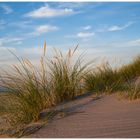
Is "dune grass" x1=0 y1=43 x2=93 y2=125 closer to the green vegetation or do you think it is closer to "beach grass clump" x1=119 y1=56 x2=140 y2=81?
the green vegetation

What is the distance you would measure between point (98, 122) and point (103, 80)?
2.48 m

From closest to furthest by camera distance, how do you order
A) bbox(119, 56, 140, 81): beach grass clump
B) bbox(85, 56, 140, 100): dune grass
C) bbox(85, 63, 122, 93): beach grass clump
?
bbox(85, 56, 140, 100): dune grass → bbox(85, 63, 122, 93): beach grass clump → bbox(119, 56, 140, 81): beach grass clump

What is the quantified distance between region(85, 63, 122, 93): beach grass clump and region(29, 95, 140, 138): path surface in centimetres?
78

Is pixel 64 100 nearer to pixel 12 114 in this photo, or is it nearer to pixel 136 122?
pixel 12 114

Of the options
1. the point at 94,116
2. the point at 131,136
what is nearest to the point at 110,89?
the point at 94,116

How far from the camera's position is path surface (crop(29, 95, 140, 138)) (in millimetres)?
2730

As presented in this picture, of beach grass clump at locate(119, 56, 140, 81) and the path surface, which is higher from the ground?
beach grass clump at locate(119, 56, 140, 81)

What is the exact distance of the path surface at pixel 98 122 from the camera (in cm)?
273

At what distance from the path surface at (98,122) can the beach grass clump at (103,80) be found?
2.57 feet

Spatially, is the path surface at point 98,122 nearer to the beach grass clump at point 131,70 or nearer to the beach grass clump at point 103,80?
the beach grass clump at point 103,80

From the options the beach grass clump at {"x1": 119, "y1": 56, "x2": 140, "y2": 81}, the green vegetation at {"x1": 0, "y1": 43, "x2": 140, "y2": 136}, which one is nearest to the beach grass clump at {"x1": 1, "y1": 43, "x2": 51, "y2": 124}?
the green vegetation at {"x1": 0, "y1": 43, "x2": 140, "y2": 136}

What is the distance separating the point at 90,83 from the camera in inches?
210

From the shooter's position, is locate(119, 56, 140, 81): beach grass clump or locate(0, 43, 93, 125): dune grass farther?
locate(119, 56, 140, 81): beach grass clump

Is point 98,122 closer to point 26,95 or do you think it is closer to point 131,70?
point 26,95
